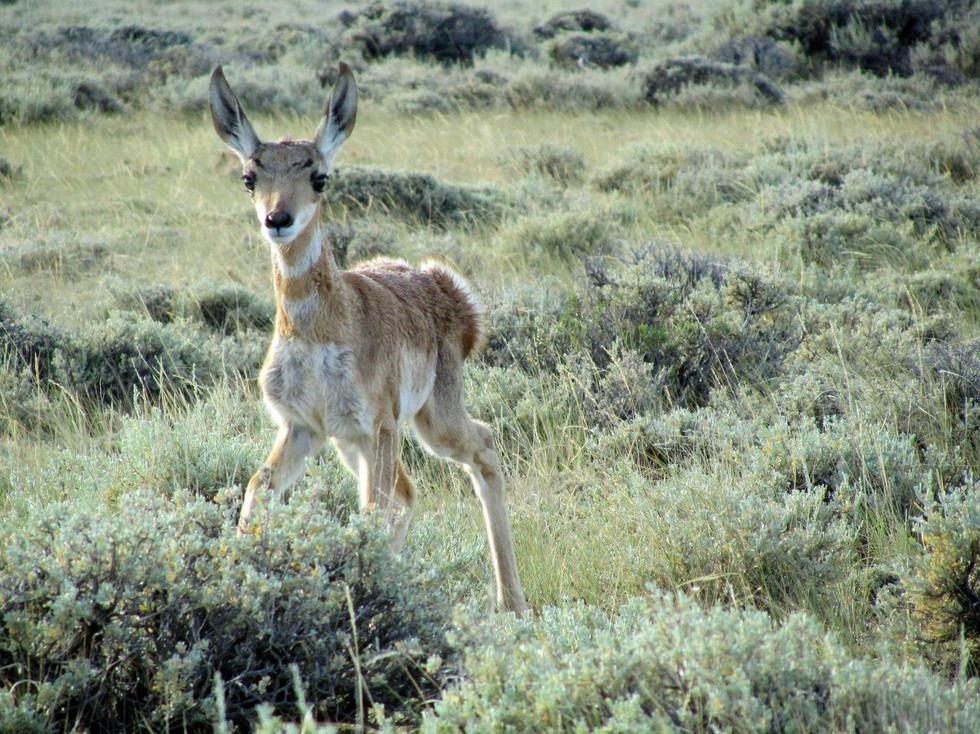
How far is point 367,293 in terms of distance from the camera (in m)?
4.27

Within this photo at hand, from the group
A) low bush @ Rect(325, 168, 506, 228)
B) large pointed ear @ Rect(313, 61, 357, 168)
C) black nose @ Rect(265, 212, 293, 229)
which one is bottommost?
low bush @ Rect(325, 168, 506, 228)

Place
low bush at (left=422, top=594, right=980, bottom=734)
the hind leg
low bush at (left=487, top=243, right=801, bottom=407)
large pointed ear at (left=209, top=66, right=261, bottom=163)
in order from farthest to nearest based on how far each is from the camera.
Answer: low bush at (left=487, top=243, right=801, bottom=407) → the hind leg → large pointed ear at (left=209, top=66, right=261, bottom=163) → low bush at (left=422, top=594, right=980, bottom=734)

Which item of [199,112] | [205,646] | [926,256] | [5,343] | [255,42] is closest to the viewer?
[205,646]

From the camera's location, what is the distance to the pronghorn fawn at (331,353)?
388 cm

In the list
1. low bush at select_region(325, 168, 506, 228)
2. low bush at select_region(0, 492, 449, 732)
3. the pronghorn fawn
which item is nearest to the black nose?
the pronghorn fawn

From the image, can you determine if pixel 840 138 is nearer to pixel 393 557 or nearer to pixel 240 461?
pixel 240 461

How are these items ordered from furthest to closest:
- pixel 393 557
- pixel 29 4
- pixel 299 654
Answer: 1. pixel 29 4
2. pixel 393 557
3. pixel 299 654

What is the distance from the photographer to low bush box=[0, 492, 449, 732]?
2.69 metres

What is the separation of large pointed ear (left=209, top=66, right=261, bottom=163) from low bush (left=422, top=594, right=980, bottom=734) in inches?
97.4

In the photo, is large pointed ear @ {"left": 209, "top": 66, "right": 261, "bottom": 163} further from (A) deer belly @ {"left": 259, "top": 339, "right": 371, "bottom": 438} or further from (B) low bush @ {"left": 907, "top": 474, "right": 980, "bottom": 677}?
(B) low bush @ {"left": 907, "top": 474, "right": 980, "bottom": 677}

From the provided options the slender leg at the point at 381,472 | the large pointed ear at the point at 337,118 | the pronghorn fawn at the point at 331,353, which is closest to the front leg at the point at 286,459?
the pronghorn fawn at the point at 331,353

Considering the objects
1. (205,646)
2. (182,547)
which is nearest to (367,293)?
(182,547)

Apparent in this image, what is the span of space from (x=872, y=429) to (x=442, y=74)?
16645mm

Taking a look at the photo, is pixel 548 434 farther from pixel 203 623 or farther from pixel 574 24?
pixel 574 24
